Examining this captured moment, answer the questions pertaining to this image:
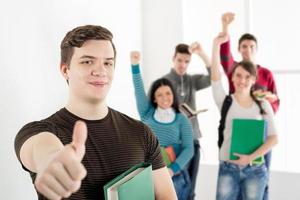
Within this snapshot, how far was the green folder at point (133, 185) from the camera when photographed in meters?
0.95

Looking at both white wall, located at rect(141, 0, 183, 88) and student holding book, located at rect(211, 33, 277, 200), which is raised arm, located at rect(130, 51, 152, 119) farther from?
white wall, located at rect(141, 0, 183, 88)

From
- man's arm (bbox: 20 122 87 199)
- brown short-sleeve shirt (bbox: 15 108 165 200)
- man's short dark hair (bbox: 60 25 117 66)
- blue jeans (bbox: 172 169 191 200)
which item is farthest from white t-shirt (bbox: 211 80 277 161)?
man's arm (bbox: 20 122 87 199)

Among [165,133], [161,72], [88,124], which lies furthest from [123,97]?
[88,124]

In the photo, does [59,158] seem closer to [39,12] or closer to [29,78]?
[29,78]

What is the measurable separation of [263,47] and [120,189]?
113 inches

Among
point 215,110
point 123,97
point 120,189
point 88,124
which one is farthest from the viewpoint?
point 215,110

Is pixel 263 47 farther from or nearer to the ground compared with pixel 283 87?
farther from the ground

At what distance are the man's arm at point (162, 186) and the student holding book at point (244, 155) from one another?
3.85 ft

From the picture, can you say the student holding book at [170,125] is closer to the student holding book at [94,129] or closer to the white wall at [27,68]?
the white wall at [27,68]

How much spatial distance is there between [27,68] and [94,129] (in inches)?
41.5

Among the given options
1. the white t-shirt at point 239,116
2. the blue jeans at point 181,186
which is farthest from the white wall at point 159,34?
the blue jeans at point 181,186

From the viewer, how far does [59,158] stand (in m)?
0.63

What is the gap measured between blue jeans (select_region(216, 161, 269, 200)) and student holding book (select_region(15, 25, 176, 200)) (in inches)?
47.5

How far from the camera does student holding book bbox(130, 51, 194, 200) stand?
231 centimetres
